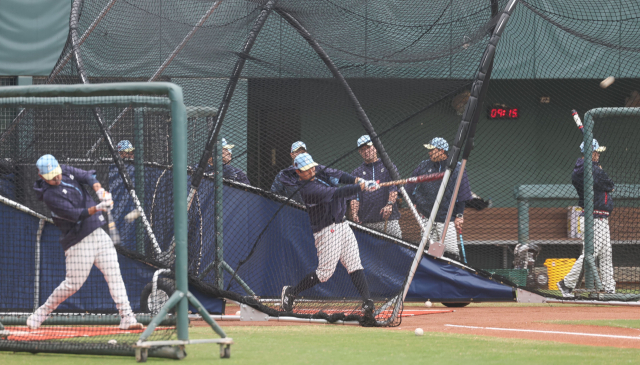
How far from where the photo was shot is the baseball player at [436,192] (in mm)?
10125

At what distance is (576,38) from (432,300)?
361cm

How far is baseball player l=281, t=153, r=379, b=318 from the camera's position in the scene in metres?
8.91

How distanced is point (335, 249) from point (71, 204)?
2944 mm

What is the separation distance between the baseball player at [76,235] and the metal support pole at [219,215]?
178 cm

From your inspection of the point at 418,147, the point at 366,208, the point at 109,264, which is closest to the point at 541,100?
the point at 418,147

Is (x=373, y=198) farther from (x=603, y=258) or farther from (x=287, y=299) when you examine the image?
(x=603, y=258)

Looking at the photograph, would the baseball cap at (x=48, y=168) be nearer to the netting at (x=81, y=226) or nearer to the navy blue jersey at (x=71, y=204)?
the netting at (x=81, y=226)

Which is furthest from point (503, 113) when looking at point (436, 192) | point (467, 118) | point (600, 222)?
point (467, 118)

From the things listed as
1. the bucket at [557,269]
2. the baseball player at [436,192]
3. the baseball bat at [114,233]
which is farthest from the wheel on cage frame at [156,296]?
the bucket at [557,269]

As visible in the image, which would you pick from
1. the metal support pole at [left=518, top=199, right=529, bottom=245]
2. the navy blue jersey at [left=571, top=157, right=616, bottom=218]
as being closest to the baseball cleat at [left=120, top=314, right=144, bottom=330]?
the navy blue jersey at [left=571, top=157, right=616, bottom=218]

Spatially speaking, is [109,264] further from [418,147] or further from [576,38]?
[576,38]

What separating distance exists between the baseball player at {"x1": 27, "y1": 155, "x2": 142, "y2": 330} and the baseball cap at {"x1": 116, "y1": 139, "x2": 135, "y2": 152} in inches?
68.4

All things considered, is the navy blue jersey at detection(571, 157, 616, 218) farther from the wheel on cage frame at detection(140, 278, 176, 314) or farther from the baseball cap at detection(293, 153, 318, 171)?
the wheel on cage frame at detection(140, 278, 176, 314)

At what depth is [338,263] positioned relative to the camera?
9.95 metres
